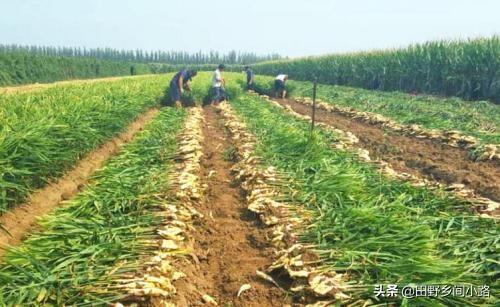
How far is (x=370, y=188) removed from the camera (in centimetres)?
484

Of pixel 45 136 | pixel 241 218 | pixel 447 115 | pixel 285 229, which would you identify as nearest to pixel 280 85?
pixel 447 115

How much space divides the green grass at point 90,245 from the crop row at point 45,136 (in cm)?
68

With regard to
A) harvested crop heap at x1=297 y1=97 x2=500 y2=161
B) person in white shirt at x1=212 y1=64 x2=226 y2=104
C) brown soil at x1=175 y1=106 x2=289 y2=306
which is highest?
person in white shirt at x1=212 y1=64 x2=226 y2=104

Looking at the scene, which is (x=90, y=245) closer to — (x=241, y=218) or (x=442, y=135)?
(x=241, y=218)

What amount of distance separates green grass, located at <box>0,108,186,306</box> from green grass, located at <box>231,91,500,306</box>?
1.50 meters

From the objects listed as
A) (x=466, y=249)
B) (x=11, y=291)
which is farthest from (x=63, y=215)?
(x=466, y=249)

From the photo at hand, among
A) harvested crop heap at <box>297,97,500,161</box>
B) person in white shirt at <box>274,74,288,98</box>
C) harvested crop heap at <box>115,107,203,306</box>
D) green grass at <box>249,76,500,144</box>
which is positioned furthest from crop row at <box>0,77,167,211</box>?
person in white shirt at <box>274,74,288,98</box>

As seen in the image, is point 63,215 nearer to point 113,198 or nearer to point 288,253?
point 113,198

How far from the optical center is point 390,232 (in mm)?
3527

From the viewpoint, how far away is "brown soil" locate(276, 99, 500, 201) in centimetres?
548

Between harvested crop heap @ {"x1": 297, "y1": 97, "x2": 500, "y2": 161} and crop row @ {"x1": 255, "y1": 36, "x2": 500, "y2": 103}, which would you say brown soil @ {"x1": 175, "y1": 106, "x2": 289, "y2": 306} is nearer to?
harvested crop heap @ {"x1": 297, "y1": 97, "x2": 500, "y2": 161}

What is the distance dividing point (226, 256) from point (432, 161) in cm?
436

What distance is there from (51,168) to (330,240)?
13.2 feet

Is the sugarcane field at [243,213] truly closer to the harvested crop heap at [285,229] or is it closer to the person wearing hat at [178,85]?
the harvested crop heap at [285,229]
